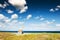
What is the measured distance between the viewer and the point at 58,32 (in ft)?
23.4

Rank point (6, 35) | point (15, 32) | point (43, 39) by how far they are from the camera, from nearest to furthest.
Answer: point (43, 39) → point (6, 35) → point (15, 32)

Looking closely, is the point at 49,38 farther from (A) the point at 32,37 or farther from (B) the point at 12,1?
(B) the point at 12,1

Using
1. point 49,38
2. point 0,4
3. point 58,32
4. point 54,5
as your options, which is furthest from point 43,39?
point 0,4

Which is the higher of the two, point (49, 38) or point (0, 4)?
point (0, 4)

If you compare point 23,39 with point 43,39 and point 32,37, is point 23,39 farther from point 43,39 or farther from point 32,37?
point 43,39

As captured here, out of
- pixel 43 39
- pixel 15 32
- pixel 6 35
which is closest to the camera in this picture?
pixel 43 39

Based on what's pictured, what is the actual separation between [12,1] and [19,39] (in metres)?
1.64

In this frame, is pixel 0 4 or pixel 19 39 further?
pixel 0 4

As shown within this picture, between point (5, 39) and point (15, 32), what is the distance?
2.62 ft

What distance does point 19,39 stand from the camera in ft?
20.6

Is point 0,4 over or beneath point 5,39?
over

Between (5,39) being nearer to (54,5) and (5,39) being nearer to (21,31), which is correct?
(21,31)

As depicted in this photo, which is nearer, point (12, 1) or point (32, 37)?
point (32, 37)

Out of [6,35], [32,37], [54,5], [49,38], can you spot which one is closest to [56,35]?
[49,38]
